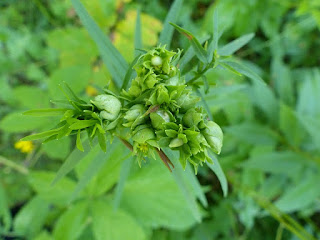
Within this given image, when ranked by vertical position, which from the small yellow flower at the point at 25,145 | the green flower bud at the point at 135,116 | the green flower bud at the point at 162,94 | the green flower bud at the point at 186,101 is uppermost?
the green flower bud at the point at 162,94

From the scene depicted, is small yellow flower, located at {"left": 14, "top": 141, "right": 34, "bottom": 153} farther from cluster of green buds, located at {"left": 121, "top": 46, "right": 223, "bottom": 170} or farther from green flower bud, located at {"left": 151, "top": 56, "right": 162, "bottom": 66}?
green flower bud, located at {"left": 151, "top": 56, "right": 162, "bottom": 66}

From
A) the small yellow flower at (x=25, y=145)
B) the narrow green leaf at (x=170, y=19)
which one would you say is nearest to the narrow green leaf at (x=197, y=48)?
the narrow green leaf at (x=170, y=19)

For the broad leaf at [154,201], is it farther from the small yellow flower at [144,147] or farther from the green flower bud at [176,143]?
the green flower bud at [176,143]

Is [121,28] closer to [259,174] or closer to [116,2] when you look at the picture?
[116,2]

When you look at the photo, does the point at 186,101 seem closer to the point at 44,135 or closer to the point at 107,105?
the point at 107,105

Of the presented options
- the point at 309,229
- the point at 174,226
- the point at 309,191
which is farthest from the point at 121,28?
the point at 309,229

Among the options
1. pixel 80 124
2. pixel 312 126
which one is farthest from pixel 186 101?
pixel 312 126

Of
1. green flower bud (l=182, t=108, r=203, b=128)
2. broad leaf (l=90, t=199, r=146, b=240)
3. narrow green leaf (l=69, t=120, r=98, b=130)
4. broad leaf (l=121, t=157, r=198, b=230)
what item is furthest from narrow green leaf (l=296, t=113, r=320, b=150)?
narrow green leaf (l=69, t=120, r=98, b=130)
